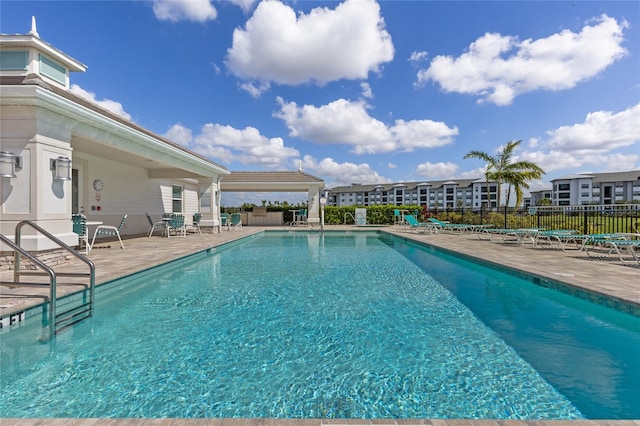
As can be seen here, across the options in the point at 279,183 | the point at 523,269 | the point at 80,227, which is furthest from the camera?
the point at 279,183

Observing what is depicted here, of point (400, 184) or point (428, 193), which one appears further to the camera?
point (400, 184)

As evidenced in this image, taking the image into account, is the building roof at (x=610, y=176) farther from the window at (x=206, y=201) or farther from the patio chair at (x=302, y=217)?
the window at (x=206, y=201)

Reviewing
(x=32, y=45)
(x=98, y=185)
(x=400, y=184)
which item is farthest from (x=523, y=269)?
(x=400, y=184)

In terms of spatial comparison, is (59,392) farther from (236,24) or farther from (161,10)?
(236,24)

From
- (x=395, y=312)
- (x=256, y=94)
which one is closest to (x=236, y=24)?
(x=256, y=94)

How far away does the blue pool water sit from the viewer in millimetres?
2283

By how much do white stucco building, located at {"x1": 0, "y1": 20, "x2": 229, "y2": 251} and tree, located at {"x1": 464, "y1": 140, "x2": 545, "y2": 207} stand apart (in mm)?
18921

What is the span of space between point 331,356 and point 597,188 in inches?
3774

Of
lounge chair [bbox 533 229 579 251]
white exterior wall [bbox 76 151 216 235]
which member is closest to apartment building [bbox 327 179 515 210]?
white exterior wall [bbox 76 151 216 235]

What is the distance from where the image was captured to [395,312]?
4.38m

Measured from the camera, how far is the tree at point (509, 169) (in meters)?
20.7

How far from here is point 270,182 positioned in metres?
19.9

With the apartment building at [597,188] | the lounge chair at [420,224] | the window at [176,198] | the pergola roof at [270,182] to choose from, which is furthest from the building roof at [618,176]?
the window at [176,198]

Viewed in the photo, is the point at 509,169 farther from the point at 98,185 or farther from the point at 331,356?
the point at 98,185
